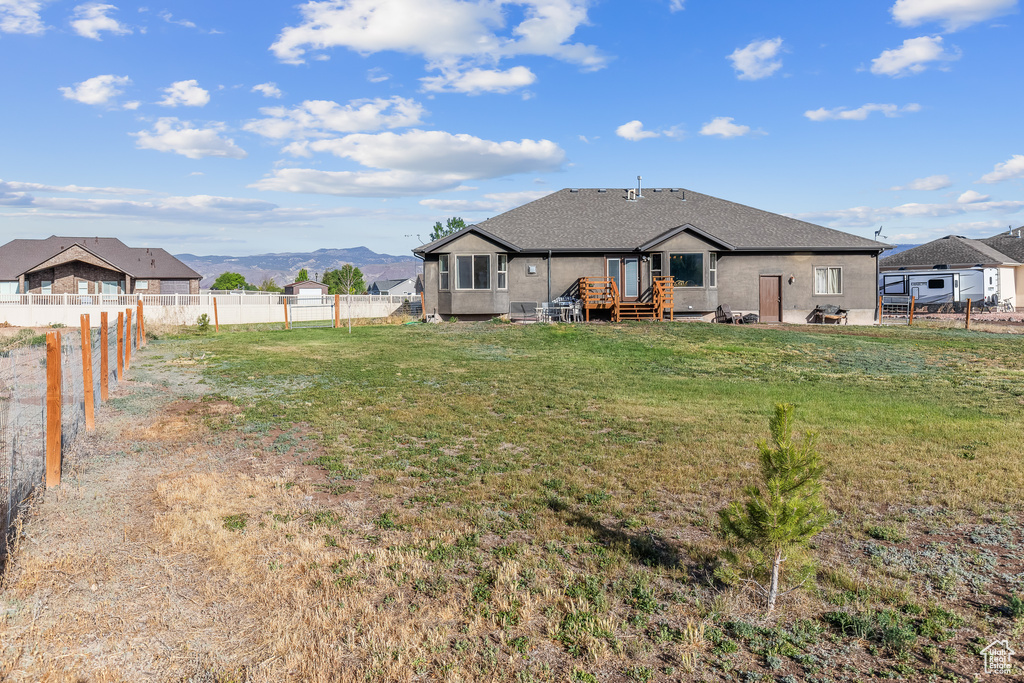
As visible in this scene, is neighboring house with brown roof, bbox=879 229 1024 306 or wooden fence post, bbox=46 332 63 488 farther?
neighboring house with brown roof, bbox=879 229 1024 306

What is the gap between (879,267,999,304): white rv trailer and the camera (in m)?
41.0

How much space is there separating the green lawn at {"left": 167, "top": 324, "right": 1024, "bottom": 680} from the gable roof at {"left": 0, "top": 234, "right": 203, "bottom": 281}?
136 ft

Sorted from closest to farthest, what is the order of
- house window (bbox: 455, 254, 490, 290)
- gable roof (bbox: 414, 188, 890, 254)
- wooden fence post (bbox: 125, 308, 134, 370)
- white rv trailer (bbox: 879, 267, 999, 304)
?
wooden fence post (bbox: 125, 308, 134, 370), gable roof (bbox: 414, 188, 890, 254), house window (bbox: 455, 254, 490, 290), white rv trailer (bbox: 879, 267, 999, 304)

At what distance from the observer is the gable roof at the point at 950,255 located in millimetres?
42188

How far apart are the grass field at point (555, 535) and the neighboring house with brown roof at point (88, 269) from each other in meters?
40.5

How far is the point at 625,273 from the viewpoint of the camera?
29.4m

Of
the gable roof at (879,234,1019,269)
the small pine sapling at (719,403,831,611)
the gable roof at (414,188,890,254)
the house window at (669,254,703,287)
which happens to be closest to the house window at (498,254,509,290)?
the gable roof at (414,188,890,254)

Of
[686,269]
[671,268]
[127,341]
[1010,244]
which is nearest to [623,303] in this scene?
[671,268]

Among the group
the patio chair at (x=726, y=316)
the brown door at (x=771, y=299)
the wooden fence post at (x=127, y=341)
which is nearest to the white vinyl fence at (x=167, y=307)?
the wooden fence post at (x=127, y=341)

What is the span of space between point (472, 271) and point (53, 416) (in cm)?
2273

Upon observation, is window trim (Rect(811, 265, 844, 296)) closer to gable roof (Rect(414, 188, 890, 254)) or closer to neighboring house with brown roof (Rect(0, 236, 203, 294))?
gable roof (Rect(414, 188, 890, 254))

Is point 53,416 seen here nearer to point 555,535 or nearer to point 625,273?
point 555,535

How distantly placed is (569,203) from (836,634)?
31.0 meters

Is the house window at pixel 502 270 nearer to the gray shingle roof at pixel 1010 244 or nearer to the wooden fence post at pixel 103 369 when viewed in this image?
the wooden fence post at pixel 103 369
